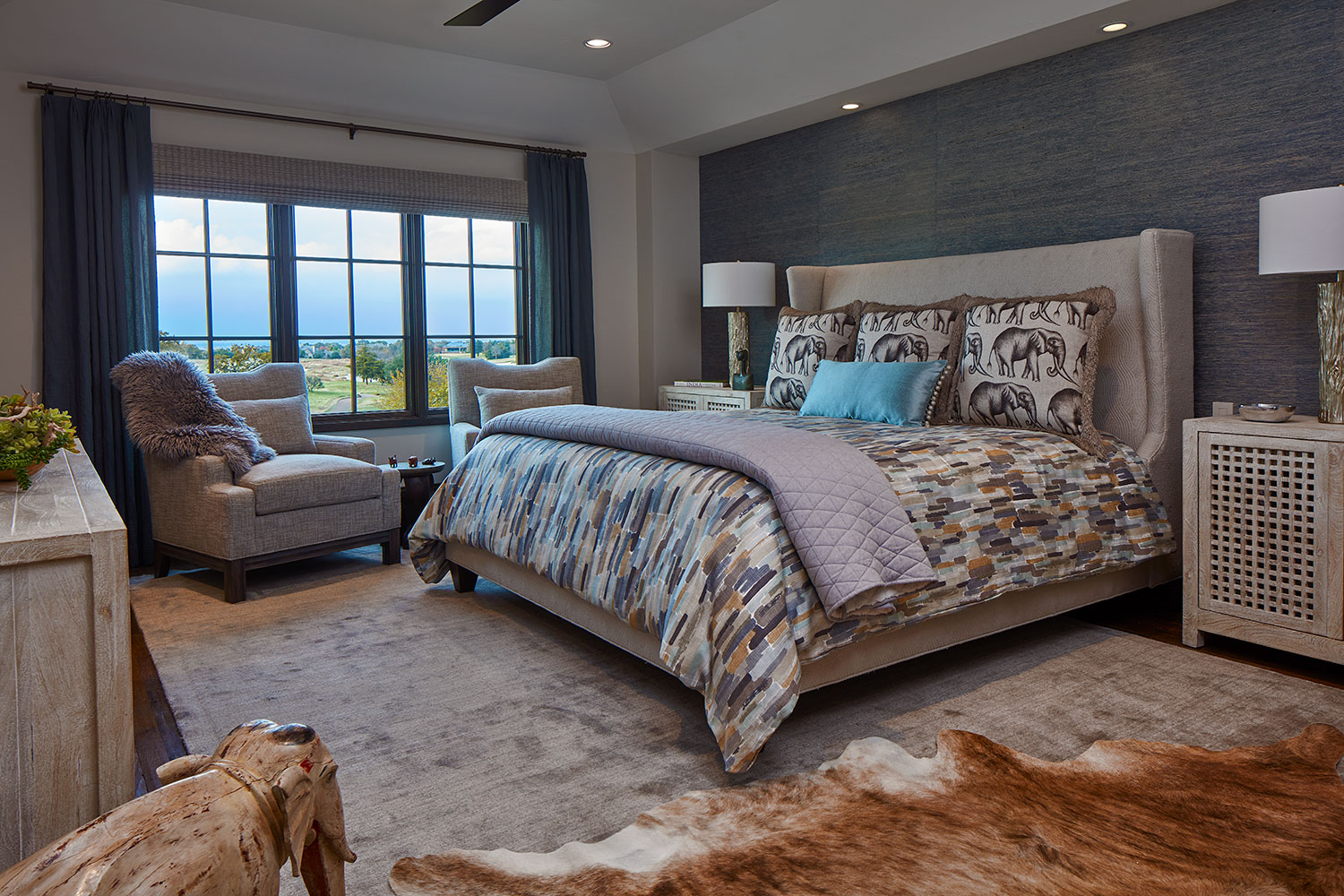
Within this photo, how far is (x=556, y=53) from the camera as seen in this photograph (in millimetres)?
4973

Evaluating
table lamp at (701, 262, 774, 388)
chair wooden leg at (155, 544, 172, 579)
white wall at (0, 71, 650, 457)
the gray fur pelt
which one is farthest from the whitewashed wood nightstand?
chair wooden leg at (155, 544, 172, 579)

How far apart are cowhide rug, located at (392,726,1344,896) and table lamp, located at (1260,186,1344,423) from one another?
46.5 inches

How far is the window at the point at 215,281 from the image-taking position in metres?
4.60

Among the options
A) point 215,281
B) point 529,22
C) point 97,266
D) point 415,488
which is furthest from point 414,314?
point 529,22

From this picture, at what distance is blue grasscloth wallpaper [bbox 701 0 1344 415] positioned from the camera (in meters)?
3.14

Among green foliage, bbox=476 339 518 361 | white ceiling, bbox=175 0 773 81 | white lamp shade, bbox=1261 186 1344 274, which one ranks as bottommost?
green foliage, bbox=476 339 518 361

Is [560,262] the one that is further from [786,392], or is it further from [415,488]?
[786,392]

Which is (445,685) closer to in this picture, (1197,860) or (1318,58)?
(1197,860)

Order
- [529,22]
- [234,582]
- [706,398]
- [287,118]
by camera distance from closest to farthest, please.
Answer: [234,582] → [529,22] → [287,118] → [706,398]

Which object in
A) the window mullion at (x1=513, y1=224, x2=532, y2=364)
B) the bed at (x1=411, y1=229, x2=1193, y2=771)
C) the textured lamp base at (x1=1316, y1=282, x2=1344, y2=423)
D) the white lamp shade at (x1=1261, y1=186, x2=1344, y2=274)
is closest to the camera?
the bed at (x1=411, y1=229, x2=1193, y2=771)

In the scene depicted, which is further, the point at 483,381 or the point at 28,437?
the point at 483,381

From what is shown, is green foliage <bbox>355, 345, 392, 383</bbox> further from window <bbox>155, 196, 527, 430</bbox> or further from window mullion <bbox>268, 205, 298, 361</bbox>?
window mullion <bbox>268, 205, 298, 361</bbox>

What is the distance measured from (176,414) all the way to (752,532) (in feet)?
9.55

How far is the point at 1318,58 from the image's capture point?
10.0 ft
